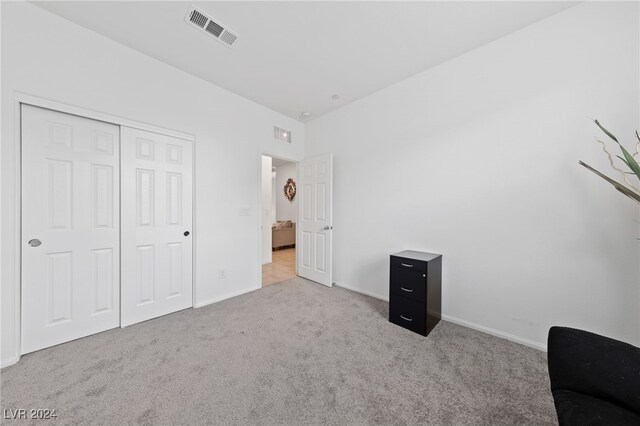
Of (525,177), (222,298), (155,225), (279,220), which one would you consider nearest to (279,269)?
(222,298)

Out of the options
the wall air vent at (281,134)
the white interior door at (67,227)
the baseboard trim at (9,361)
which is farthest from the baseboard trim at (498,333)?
the baseboard trim at (9,361)

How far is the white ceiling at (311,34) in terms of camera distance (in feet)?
6.06

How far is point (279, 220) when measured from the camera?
7.38 metres

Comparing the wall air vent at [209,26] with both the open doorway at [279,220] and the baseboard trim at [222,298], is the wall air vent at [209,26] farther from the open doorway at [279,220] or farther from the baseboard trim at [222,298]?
the baseboard trim at [222,298]

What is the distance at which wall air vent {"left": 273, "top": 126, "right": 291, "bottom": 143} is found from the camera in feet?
12.1

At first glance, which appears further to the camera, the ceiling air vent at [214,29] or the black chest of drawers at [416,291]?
the black chest of drawers at [416,291]

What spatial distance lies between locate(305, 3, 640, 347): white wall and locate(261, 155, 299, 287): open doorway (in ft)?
7.01

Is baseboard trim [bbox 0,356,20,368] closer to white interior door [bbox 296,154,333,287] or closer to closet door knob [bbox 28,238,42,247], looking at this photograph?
closet door knob [bbox 28,238,42,247]

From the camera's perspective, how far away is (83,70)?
6.81ft

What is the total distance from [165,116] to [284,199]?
473 cm

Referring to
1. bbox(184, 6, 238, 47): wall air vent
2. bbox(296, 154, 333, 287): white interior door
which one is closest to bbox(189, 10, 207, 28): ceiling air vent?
bbox(184, 6, 238, 47): wall air vent

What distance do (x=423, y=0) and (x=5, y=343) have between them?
414 centimetres

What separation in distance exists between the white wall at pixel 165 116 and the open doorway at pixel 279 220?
2.09ft

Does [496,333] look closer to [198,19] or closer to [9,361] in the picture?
[198,19]
